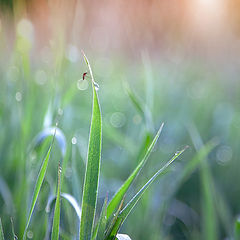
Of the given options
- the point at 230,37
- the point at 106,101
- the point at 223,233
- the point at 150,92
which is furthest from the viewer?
the point at 230,37

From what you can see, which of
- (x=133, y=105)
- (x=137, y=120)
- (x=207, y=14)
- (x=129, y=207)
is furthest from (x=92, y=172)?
(x=207, y=14)

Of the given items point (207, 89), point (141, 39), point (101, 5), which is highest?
point (101, 5)

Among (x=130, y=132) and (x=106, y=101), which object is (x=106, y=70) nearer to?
(x=106, y=101)

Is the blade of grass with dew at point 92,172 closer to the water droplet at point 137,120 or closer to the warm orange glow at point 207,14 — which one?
the water droplet at point 137,120

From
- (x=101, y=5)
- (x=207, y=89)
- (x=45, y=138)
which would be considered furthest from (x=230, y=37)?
(x=45, y=138)

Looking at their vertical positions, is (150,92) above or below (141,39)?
below

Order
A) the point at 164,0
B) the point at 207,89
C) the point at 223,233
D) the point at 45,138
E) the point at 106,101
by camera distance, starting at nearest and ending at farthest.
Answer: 1. the point at 45,138
2. the point at 223,233
3. the point at 164,0
4. the point at 106,101
5. the point at 207,89

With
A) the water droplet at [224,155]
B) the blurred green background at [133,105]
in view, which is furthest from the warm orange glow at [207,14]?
the water droplet at [224,155]

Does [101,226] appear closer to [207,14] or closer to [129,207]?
[129,207]

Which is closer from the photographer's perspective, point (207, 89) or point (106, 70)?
point (207, 89)
